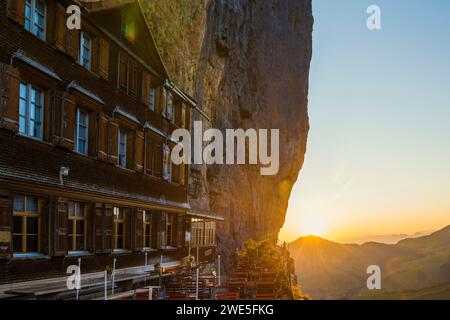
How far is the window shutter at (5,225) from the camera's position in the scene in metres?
14.1

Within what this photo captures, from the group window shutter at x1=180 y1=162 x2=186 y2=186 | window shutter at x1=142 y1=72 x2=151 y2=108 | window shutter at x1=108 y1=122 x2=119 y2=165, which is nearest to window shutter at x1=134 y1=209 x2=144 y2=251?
window shutter at x1=108 y1=122 x2=119 y2=165

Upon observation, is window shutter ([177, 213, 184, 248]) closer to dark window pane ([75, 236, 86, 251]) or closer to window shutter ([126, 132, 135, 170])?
window shutter ([126, 132, 135, 170])

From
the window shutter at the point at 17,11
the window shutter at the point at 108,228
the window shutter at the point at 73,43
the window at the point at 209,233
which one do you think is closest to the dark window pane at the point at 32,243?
the window shutter at the point at 108,228

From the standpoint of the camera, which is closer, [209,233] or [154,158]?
[154,158]

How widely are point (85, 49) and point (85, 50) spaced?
0.04 m

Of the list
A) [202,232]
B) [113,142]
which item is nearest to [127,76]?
[113,142]

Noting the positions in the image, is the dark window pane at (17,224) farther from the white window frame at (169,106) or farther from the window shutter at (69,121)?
the white window frame at (169,106)

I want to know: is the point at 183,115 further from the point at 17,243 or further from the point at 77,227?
the point at 17,243

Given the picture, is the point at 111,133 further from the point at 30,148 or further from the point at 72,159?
the point at 30,148

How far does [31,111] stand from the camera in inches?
622

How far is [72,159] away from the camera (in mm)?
18016

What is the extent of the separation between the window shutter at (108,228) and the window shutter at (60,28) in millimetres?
5806

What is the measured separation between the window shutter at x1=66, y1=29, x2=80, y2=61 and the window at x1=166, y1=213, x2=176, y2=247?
39.6ft
